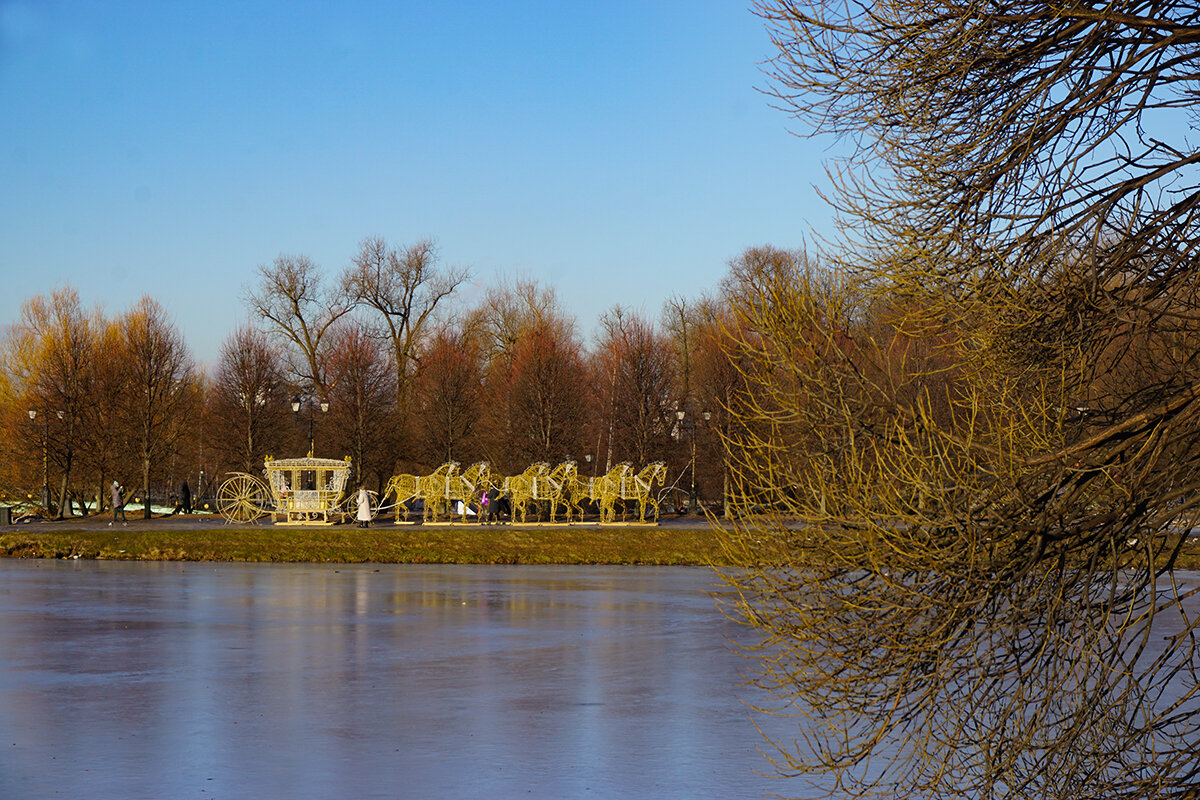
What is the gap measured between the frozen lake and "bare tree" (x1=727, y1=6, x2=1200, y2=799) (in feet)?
6.35

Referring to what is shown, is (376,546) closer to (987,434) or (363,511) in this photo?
(363,511)

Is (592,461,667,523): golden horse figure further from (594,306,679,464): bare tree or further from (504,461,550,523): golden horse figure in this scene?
(594,306,679,464): bare tree

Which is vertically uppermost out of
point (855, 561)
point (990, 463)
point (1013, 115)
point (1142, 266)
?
point (1013, 115)

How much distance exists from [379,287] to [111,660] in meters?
56.3

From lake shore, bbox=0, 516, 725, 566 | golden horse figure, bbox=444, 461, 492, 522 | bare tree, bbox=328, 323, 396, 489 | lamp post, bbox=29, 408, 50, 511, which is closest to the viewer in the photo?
lake shore, bbox=0, 516, 725, 566

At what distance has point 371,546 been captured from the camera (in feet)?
107

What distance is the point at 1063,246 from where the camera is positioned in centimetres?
740

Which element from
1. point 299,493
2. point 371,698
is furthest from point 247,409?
point 371,698

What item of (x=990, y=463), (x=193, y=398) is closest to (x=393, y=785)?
(x=990, y=463)

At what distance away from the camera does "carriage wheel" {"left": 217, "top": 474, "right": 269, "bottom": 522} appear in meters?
40.8

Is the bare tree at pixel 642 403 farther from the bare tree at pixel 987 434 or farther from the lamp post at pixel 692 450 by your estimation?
the bare tree at pixel 987 434

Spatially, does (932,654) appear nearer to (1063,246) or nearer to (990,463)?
(990,463)

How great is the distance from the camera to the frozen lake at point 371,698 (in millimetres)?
8461

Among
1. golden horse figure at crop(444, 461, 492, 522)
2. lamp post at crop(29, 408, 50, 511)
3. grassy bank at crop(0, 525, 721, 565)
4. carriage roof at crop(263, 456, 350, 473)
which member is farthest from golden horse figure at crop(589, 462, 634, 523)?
lamp post at crop(29, 408, 50, 511)
